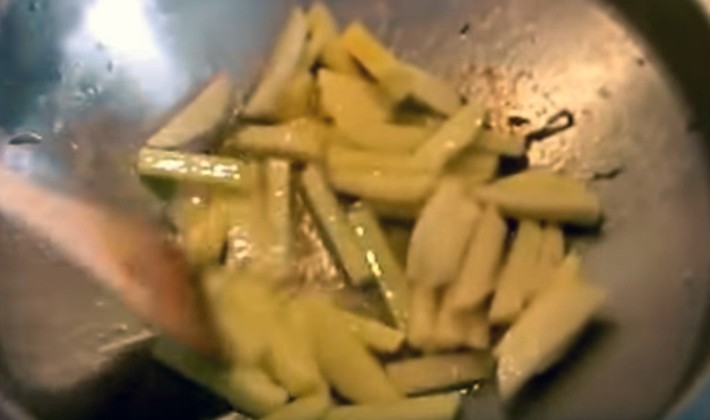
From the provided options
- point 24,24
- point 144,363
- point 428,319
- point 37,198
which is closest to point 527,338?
point 428,319

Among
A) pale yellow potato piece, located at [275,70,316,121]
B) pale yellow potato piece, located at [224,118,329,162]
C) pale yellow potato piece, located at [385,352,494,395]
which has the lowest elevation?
pale yellow potato piece, located at [385,352,494,395]

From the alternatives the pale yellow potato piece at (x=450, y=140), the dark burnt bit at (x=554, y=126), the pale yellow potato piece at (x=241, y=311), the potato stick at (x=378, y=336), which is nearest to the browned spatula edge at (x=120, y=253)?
the pale yellow potato piece at (x=241, y=311)

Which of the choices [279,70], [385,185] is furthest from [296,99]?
[385,185]

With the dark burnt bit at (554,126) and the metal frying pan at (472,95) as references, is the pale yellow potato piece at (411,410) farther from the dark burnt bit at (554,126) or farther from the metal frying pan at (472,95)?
the dark burnt bit at (554,126)

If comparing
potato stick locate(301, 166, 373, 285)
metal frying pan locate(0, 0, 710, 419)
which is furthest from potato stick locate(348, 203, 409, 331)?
metal frying pan locate(0, 0, 710, 419)

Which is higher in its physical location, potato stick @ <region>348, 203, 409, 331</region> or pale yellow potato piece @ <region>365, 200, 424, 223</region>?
pale yellow potato piece @ <region>365, 200, 424, 223</region>

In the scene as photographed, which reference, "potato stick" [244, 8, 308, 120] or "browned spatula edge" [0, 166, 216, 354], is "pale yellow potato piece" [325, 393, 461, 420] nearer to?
"browned spatula edge" [0, 166, 216, 354]

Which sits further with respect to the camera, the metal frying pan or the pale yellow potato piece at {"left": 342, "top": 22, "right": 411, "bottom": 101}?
the pale yellow potato piece at {"left": 342, "top": 22, "right": 411, "bottom": 101}
